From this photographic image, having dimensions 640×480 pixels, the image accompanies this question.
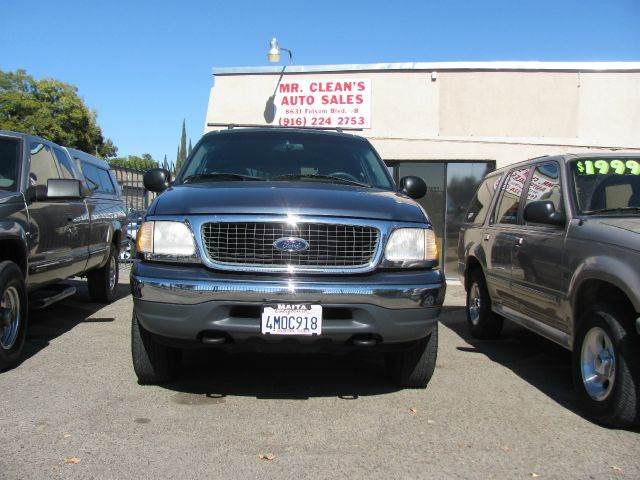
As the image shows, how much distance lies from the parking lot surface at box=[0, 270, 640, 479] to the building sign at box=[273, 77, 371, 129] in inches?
303

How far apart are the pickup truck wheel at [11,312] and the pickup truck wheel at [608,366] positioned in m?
4.13

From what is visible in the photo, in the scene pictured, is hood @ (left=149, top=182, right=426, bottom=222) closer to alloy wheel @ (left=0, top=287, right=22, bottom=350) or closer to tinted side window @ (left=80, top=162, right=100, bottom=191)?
alloy wheel @ (left=0, top=287, right=22, bottom=350)

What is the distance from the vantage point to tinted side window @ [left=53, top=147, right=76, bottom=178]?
263 inches

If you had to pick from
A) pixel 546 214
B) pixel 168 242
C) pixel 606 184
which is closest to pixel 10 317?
pixel 168 242

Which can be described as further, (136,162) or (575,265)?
(136,162)

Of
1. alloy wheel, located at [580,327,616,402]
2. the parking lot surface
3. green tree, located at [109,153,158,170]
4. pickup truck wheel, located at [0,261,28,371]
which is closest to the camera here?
the parking lot surface

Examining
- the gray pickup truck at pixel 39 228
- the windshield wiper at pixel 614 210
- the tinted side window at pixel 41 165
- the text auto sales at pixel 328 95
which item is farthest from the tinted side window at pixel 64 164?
the text auto sales at pixel 328 95

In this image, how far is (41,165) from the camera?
5.95m

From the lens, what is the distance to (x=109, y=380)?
4527mm

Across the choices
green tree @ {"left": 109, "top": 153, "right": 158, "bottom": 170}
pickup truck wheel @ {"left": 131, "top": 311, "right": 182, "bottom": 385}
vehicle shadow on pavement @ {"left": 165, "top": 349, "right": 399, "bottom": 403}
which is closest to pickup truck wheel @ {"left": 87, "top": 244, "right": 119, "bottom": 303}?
vehicle shadow on pavement @ {"left": 165, "top": 349, "right": 399, "bottom": 403}

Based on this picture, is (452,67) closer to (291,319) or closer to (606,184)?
(606,184)

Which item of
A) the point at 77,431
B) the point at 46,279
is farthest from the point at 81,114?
the point at 77,431

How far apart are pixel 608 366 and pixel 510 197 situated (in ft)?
8.20

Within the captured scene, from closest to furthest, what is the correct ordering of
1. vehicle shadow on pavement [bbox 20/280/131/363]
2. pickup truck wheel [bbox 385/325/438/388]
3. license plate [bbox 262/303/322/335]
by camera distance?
license plate [bbox 262/303/322/335], pickup truck wheel [bbox 385/325/438/388], vehicle shadow on pavement [bbox 20/280/131/363]
